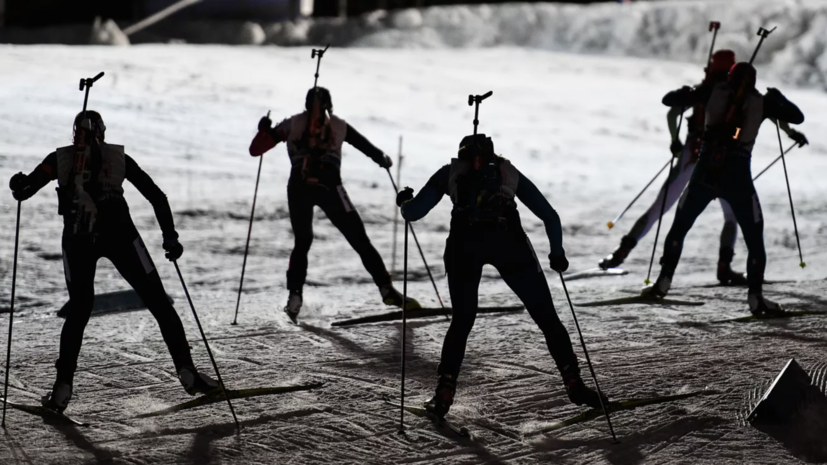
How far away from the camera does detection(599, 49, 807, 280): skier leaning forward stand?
25.3 feet

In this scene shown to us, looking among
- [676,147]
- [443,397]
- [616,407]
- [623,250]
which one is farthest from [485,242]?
[623,250]

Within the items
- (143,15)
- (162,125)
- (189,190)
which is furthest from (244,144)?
(143,15)

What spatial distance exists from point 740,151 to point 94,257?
14.4 feet

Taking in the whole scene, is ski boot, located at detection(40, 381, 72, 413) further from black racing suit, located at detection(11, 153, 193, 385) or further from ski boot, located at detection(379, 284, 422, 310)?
ski boot, located at detection(379, 284, 422, 310)

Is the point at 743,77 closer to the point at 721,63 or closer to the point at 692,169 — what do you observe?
the point at 721,63

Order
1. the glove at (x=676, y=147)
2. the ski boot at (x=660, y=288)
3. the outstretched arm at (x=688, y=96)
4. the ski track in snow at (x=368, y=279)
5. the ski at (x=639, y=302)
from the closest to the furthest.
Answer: the ski track in snow at (x=368, y=279) → the outstretched arm at (x=688, y=96) → the ski boot at (x=660, y=288) → the ski at (x=639, y=302) → the glove at (x=676, y=147)

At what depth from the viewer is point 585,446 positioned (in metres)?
4.50

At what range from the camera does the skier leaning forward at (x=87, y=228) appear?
493 cm

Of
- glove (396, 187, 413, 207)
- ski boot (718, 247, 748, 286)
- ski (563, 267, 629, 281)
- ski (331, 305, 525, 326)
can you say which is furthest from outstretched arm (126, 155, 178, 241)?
ski boot (718, 247, 748, 286)

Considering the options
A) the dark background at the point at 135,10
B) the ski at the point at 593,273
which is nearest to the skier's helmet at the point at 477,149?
the ski at the point at 593,273

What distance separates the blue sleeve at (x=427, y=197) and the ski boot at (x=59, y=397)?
1.89 metres

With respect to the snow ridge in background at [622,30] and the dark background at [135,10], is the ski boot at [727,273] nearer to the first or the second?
the snow ridge in background at [622,30]

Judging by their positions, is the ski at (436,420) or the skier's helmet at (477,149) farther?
the skier's helmet at (477,149)

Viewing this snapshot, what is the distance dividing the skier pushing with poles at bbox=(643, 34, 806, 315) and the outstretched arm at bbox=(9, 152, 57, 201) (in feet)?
14.2
